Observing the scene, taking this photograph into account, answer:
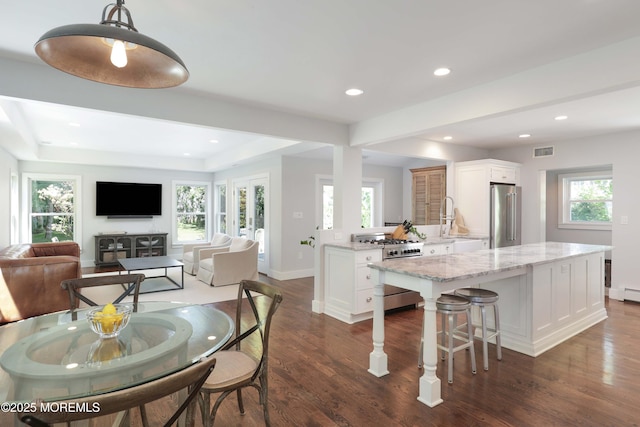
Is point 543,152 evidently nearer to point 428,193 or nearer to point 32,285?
point 428,193

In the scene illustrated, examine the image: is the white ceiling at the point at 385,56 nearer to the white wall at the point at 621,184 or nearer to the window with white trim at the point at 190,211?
the white wall at the point at 621,184

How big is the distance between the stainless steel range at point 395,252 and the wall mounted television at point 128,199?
616 centimetres

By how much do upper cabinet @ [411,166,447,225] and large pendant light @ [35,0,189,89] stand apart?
17.8ft

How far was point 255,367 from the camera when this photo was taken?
1.96m

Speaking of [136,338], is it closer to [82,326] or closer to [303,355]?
[82,326]

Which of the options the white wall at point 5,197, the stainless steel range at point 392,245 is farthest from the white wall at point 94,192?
the stainless steel range at point 392,245

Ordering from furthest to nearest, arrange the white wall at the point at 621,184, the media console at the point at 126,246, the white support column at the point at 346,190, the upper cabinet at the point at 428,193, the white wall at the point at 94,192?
the media console at the point at 126,246 → the white wall at the point at 94,192 → the upper cabinet at the point at 428,193 → the white wall at the point at 621,184 → the white support column at the point at 346,190

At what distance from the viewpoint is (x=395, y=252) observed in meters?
4.40

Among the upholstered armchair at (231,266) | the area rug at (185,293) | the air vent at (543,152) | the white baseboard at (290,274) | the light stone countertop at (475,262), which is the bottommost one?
the area rug at (185,293)

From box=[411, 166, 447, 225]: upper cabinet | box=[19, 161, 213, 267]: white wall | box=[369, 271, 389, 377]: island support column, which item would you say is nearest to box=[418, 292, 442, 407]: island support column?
box=[369, 271, 389, 377]: island support column

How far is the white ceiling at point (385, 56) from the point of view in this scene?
2.01 metres

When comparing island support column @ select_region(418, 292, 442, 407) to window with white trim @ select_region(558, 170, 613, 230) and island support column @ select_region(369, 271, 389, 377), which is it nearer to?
island support column @ select_region(369, 271, 389, 377)

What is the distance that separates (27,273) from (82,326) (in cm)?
246

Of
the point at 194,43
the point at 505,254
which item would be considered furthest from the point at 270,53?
the point at 505,254
